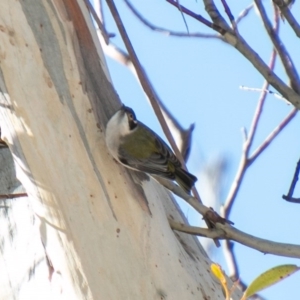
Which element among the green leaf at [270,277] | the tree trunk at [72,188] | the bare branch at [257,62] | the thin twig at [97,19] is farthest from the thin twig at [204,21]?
the green leaf at [270,277]

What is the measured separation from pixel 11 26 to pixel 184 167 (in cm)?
89

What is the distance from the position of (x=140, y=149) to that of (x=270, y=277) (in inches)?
42.1

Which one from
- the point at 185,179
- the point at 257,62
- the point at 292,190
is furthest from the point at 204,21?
the point at 185,179

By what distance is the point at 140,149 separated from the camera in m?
2.59

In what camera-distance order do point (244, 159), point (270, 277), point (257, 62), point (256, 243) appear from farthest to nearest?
point (244, 159) < point (256, 243) < point (257, 62) < point (270, 277)

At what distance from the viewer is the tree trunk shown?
6.16 ft

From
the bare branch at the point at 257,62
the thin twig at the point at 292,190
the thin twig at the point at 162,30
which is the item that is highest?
the thin twig at the point at 162,30

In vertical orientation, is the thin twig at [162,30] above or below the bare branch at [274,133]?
above

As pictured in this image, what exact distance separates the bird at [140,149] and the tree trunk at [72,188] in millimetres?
36

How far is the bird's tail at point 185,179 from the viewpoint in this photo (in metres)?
2.52

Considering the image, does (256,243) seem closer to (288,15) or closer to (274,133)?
(288,15)

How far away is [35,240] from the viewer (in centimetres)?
219

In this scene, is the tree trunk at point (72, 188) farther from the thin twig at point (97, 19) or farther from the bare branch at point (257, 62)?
the bare branch at point (257, 62)

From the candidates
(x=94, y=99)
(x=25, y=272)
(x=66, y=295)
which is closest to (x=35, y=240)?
(x=25, y=272)
